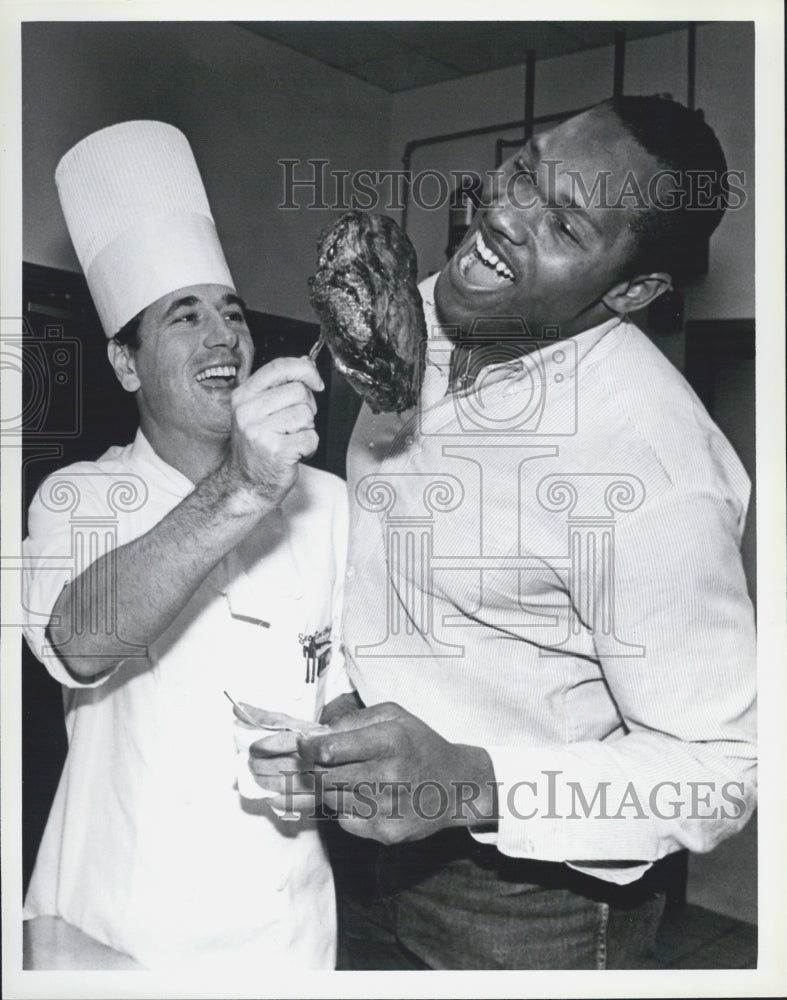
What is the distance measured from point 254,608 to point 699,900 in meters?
0.64

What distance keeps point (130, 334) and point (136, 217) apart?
0.14 meters

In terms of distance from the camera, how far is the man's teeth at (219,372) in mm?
1232

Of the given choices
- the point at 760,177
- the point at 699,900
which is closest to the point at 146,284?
the point at 760,177

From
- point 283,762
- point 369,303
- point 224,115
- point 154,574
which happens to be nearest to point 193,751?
point 283,762

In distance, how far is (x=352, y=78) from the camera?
4.33ft

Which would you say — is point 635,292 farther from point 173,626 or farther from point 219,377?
point 173,626

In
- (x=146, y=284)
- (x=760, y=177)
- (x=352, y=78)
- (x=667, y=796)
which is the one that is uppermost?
(x=352, y=78)

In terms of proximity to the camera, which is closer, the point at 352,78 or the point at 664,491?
the point at 664,491

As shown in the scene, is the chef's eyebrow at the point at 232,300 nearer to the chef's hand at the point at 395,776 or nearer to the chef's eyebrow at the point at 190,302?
the chef's eyebrow at the point at 190,302

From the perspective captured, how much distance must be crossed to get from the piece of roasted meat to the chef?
3.1 inches

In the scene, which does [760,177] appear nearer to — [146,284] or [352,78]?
[352,78]

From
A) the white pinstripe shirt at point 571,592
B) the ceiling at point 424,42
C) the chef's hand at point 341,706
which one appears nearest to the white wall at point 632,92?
the ceiling at point 424,42

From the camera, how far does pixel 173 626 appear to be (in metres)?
1.22

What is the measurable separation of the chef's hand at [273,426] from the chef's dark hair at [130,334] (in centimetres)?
15
